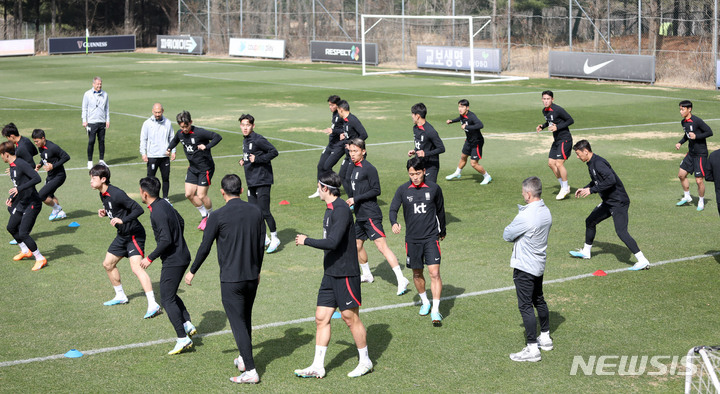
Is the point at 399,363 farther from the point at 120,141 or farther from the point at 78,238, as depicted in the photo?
the point at 120,141

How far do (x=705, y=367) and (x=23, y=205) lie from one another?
10362mm

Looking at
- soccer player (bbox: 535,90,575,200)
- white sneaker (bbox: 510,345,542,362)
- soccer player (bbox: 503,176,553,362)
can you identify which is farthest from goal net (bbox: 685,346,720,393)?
soccer player (bbox: 535,90,575,200)

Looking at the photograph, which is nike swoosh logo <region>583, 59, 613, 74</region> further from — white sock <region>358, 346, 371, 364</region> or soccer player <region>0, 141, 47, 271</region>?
white sock <region>358, 346, 371, 364</region>

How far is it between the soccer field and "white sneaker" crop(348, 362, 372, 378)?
0.26ft

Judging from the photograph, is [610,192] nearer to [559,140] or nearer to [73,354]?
[559,140]

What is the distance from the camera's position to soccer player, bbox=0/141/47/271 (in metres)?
12.7

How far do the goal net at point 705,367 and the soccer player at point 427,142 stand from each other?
6729mm

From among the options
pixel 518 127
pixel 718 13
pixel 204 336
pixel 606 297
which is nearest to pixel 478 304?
pixel 606 297

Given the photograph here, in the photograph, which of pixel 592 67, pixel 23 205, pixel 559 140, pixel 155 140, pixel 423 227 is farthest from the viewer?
pixel 592 67

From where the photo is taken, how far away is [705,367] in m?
7.18

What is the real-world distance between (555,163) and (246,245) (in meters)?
10.5

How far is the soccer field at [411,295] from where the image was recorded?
8.52 m

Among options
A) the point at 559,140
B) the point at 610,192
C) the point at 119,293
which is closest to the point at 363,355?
the point at 119,293

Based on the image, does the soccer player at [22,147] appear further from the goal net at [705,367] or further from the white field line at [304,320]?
the goal net at [705,367]
